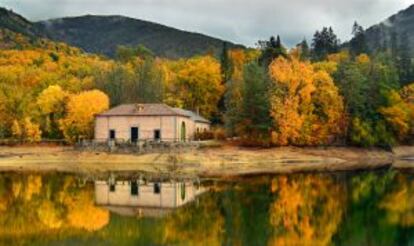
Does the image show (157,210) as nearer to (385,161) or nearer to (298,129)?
(298,129)

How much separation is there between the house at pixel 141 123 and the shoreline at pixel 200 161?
5712 mm

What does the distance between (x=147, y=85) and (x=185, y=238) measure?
68904 mm

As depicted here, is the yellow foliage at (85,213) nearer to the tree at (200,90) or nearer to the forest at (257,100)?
the forest at (257,100)

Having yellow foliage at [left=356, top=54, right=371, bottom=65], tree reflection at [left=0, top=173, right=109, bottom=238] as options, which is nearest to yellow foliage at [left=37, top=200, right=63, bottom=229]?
tree reflection at [left=0, top=173, right=109, bottom=238]

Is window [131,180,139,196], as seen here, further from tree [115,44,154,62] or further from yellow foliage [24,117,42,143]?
tree [115,44,154,62]

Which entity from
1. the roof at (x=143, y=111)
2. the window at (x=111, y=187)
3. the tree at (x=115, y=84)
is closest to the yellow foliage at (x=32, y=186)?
the window at (x=111, y=187)

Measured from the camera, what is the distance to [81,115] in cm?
8056

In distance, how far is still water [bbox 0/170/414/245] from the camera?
83.9 feet

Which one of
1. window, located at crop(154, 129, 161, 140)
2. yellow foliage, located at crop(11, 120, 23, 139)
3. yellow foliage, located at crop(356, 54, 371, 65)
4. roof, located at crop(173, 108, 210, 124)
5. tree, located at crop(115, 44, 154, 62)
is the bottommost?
window, located at crop(154, 129, 161, 140)

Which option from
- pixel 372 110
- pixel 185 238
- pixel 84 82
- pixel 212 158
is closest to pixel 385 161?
pixel 372 110

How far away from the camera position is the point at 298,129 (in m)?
75.3

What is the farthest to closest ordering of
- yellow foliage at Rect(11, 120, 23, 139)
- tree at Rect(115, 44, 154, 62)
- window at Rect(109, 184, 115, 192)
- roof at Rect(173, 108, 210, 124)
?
1. tree at Rect(115, 44, 154, 62)
2. roof at Rect(173, 108, 210, 124)
3. yellow foliage at Rect(11, 120, 23, 139)
4. window at Rect(109, 184, 115, 192)

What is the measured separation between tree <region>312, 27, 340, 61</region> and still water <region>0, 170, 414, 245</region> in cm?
9743

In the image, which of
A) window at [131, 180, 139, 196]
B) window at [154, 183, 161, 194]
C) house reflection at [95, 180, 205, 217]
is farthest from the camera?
window at [154, 183, 161, 194]
